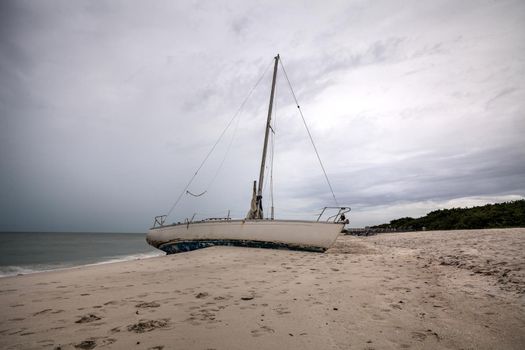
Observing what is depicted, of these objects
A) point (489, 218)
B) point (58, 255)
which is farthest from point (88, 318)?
point (489, 218)

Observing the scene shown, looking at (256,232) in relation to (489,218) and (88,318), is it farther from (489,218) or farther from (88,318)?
(489,218)

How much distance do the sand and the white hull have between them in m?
4.81

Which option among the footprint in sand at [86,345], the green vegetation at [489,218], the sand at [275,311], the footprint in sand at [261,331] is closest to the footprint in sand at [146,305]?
the sand at [275,311]

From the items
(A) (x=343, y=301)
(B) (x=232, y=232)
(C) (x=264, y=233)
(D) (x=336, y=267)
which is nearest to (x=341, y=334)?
(A) (x=343, y=301)

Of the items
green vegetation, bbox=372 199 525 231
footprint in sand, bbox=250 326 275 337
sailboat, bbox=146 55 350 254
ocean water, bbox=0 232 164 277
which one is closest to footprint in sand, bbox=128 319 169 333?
footprint in sand, bbox=250 326 275 337

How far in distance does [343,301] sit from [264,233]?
8.31 m

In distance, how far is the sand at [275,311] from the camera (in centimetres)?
275

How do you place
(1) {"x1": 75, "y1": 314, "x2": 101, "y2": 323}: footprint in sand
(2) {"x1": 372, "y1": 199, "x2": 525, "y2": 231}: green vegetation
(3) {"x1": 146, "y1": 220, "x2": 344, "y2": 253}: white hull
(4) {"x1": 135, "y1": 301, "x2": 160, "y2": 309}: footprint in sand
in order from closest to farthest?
(1) {"x1": 75, "y1": 314, "x2": 101, "y2": 323}: footprint in sand < (4) {"x1": 135, "y1": 301, "x2": 160, "y2": 309}: footprint in sand < (3) {"x1": 146, "y1": 220, "x2": 344, "y2": 253}: white hull < (2) {"x1": 372, "y1": 199, "x2": 525, "y2": 231}: green vegetation

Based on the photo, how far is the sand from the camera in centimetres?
275

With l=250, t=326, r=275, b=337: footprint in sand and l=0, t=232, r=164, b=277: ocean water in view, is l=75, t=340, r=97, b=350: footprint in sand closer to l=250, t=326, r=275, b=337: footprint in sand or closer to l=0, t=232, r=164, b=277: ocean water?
l=250, t=326, r=275, b=337: footprint in sand

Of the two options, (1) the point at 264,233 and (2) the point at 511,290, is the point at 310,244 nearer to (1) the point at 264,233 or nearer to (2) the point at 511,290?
(1) the point at 264,233

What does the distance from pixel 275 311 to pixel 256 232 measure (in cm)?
885

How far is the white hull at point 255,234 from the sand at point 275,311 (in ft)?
15.8

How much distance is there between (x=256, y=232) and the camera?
492 inches
